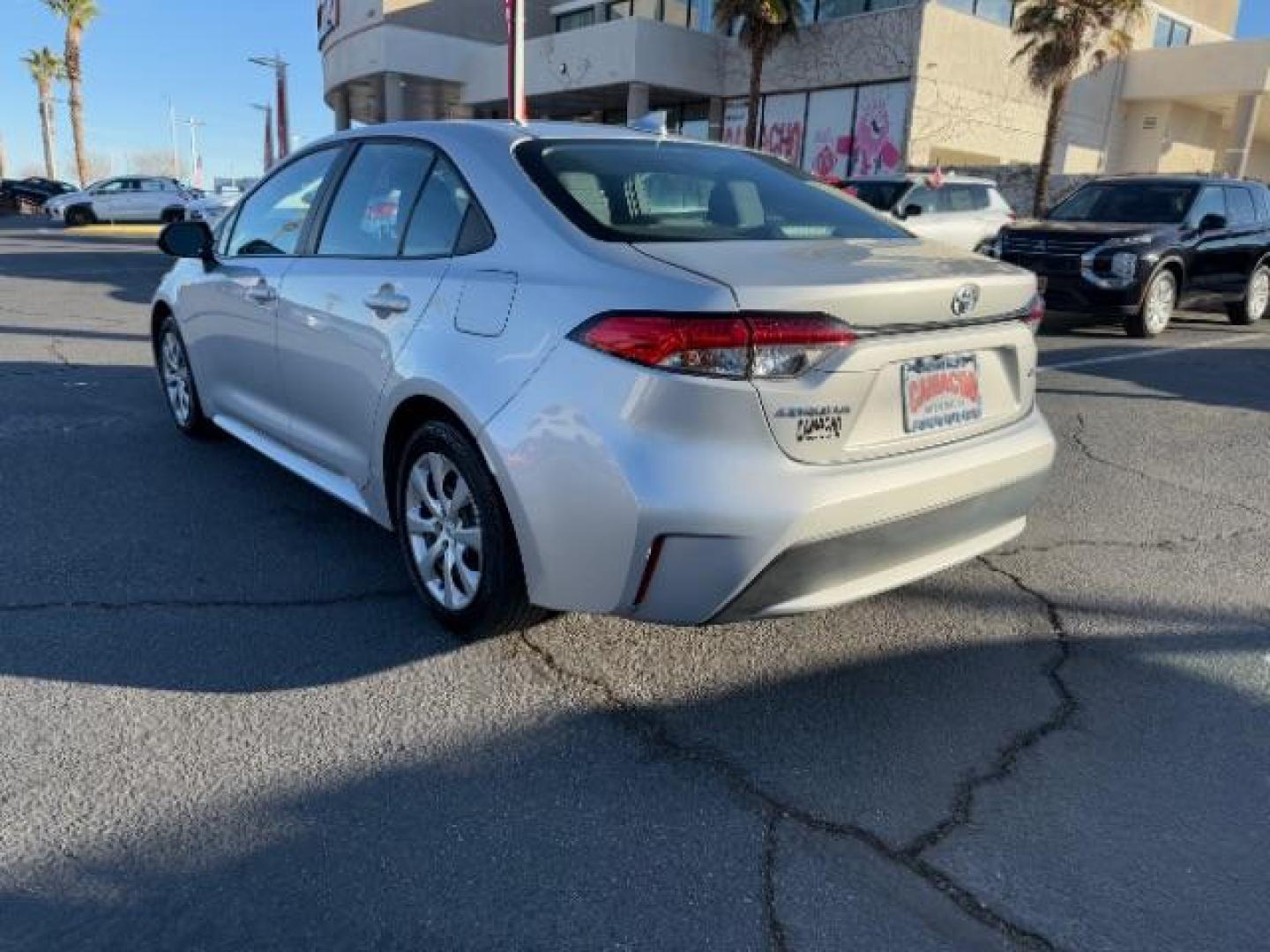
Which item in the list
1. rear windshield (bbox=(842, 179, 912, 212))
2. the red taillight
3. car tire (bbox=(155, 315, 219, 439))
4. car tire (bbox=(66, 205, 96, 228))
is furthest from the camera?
car tire (bbox=(66, 205, 96, 228))

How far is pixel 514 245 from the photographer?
2.90 m

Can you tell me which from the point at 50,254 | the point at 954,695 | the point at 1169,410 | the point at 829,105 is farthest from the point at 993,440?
the point at 829,105

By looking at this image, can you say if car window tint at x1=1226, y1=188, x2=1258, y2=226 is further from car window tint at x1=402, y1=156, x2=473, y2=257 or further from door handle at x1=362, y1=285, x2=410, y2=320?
door handle at x1=362, y1=285, x2=410, y2=320

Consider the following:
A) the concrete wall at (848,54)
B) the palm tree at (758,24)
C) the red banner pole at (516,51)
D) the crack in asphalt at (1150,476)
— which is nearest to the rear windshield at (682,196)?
the crack in asphalt at (1150,476)

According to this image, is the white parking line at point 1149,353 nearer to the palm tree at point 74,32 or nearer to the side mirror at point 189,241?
the side mirror at point 189,241

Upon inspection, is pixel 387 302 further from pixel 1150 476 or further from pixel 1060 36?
pixel 1060 36

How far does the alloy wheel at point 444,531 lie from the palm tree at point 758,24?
25.0 m

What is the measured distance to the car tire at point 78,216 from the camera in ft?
104

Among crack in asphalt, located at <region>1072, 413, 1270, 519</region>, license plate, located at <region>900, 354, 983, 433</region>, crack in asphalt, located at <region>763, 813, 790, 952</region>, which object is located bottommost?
crack in asphalt, located at <region>763, 813, 790, 952</region>

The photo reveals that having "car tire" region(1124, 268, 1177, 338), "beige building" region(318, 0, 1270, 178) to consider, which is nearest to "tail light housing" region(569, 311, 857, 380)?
"car tire" region(1124, 268, 1177, 338)

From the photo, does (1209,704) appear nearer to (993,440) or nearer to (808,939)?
(993,440)

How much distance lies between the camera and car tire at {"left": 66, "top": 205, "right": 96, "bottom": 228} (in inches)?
1252

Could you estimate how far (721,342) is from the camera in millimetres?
2436

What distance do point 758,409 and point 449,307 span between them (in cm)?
108
